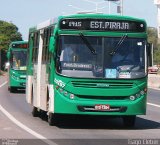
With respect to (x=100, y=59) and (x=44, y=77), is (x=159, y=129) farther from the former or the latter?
(x=44, y=77)

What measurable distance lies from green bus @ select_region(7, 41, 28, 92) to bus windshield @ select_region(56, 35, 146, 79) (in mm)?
20431

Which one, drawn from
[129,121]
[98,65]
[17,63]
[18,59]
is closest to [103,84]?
[98,65]

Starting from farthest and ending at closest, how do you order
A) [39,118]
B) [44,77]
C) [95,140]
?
[39,118], [44,77], [95,140]

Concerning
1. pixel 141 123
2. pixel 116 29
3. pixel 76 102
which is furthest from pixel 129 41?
pixel 141 123

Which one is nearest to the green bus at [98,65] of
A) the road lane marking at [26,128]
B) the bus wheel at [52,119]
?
the bus wheel at [52,119]

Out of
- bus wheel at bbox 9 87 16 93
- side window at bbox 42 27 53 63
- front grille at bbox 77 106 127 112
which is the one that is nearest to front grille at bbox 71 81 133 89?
front grille at bbox 77 106 127 112

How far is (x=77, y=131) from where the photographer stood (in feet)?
54.4

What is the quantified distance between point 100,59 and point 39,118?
4.72 meters

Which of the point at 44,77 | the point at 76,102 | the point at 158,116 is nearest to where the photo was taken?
the point at 76,102

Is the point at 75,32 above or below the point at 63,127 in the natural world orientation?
above

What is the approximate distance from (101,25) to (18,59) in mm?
21058

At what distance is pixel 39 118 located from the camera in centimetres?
2098

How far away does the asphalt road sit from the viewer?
46.6 ft

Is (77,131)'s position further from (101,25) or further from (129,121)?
(101,25)
